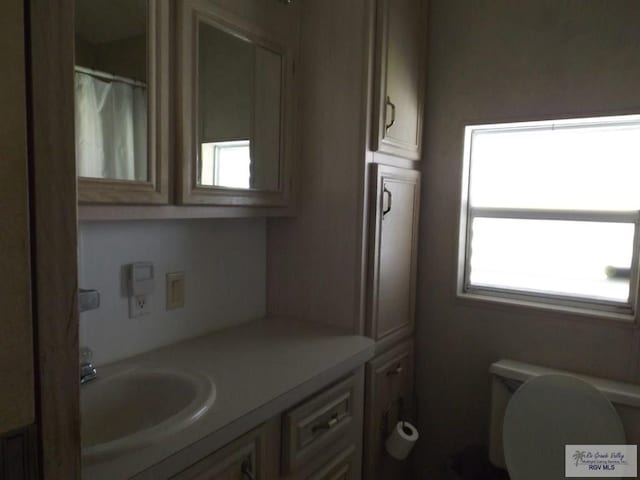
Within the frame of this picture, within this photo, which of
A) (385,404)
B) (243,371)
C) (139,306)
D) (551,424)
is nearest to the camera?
(243,371)

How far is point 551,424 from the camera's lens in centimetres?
159

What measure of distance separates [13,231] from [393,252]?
1.48 m

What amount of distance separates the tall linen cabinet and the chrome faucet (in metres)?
0.78

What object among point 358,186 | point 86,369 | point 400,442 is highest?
point 358,186

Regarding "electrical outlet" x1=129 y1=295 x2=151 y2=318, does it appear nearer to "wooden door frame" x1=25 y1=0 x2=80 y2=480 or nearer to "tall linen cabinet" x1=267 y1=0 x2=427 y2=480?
"tall linen cabinet" x1=267 y1=0 x2=427 y2=480

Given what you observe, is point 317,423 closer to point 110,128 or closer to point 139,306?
point 139,306

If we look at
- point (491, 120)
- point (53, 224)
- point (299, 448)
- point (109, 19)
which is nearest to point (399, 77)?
point (491, 120)

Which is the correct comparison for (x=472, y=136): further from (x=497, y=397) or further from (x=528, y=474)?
(x=528, y=474)

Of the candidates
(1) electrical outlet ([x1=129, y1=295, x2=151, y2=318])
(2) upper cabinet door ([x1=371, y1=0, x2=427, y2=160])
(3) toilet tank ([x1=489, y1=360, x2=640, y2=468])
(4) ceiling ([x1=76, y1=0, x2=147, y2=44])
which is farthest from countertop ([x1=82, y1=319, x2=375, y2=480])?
(4) ceiling ([x1=76, y1=0, x2=147, y2=44])

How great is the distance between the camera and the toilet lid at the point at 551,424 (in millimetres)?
1531

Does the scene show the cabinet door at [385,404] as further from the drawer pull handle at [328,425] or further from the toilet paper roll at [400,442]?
the drawer pull handle at [328,425]

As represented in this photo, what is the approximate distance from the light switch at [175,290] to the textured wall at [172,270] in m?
0.02

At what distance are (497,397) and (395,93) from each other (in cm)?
127

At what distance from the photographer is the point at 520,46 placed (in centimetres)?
179
